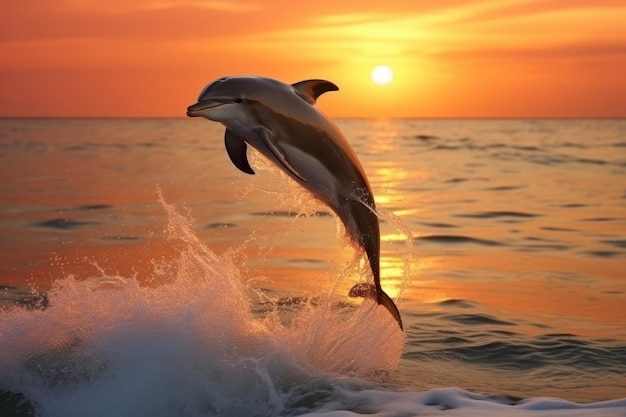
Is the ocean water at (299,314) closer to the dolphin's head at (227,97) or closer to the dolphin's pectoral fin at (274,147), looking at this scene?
the dolphin's pectoral fin at (274,147)

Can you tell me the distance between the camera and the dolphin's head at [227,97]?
594cm

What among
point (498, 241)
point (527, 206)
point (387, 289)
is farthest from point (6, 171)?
point (387, 289)

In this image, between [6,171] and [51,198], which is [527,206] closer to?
[51,198]

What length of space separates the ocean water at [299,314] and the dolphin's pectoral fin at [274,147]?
0.55m

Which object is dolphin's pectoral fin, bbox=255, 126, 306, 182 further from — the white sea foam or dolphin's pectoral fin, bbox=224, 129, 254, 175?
the white sea foam

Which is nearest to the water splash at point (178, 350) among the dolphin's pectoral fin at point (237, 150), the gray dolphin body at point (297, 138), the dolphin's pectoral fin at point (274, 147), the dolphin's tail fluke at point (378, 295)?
the dolphin's tail fluke at point (378, 295)

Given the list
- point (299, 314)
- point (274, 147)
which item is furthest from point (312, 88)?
point (299, 314)

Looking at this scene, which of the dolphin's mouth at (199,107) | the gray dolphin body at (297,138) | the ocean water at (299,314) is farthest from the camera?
the ocean water at (299,314)

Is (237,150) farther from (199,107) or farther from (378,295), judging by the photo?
(378,295)

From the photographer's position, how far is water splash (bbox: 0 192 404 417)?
21.6ft

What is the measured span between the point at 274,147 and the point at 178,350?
71.3 inches

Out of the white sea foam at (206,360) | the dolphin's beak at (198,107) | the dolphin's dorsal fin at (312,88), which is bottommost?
the white sea foam at (206,360)

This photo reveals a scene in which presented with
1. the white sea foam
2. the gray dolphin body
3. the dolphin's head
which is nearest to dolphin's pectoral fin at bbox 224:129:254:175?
the gray dolphin body

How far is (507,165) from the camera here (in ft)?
119
